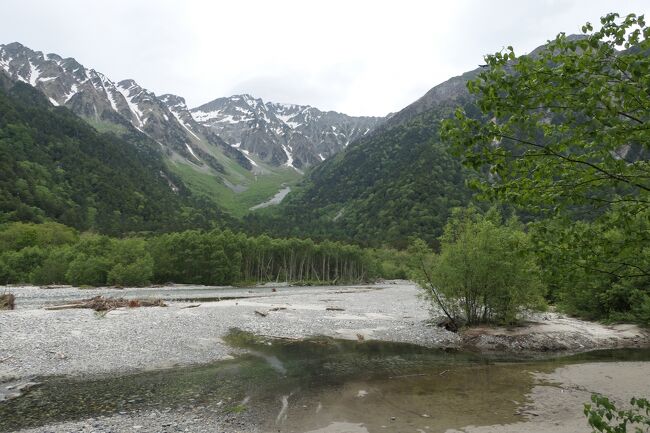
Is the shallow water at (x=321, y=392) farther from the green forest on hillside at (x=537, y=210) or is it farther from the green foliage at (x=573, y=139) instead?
the green foliage at (x=573, y=139)

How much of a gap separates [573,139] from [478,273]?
28.6 metres

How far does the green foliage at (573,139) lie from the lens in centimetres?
541

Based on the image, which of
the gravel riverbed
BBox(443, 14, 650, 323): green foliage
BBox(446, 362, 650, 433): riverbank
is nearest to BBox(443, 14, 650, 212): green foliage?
BBox(443, 14, 650, 323): green foliage

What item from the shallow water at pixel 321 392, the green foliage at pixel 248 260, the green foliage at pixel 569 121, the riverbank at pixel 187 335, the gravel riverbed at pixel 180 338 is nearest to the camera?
the green foliage at pixel 569 121

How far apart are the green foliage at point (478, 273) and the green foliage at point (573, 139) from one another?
2553cm

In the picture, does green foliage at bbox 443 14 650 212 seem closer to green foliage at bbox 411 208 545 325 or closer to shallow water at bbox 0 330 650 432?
shallow water at bbox 0 330 650 432

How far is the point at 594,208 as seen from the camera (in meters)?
6.47

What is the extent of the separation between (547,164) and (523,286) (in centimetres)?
2976

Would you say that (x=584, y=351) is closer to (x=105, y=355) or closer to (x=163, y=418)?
(x=163, y=418)

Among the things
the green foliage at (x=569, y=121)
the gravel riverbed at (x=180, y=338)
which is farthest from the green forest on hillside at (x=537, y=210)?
the gravel riverbed at (x=180, y=338)

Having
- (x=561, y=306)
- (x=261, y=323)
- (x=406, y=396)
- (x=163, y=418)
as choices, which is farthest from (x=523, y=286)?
(x=163, y=418)

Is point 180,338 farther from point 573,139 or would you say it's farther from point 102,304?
point 573,139

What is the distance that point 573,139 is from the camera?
20.0 ft

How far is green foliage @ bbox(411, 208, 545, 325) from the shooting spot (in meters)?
32.3
